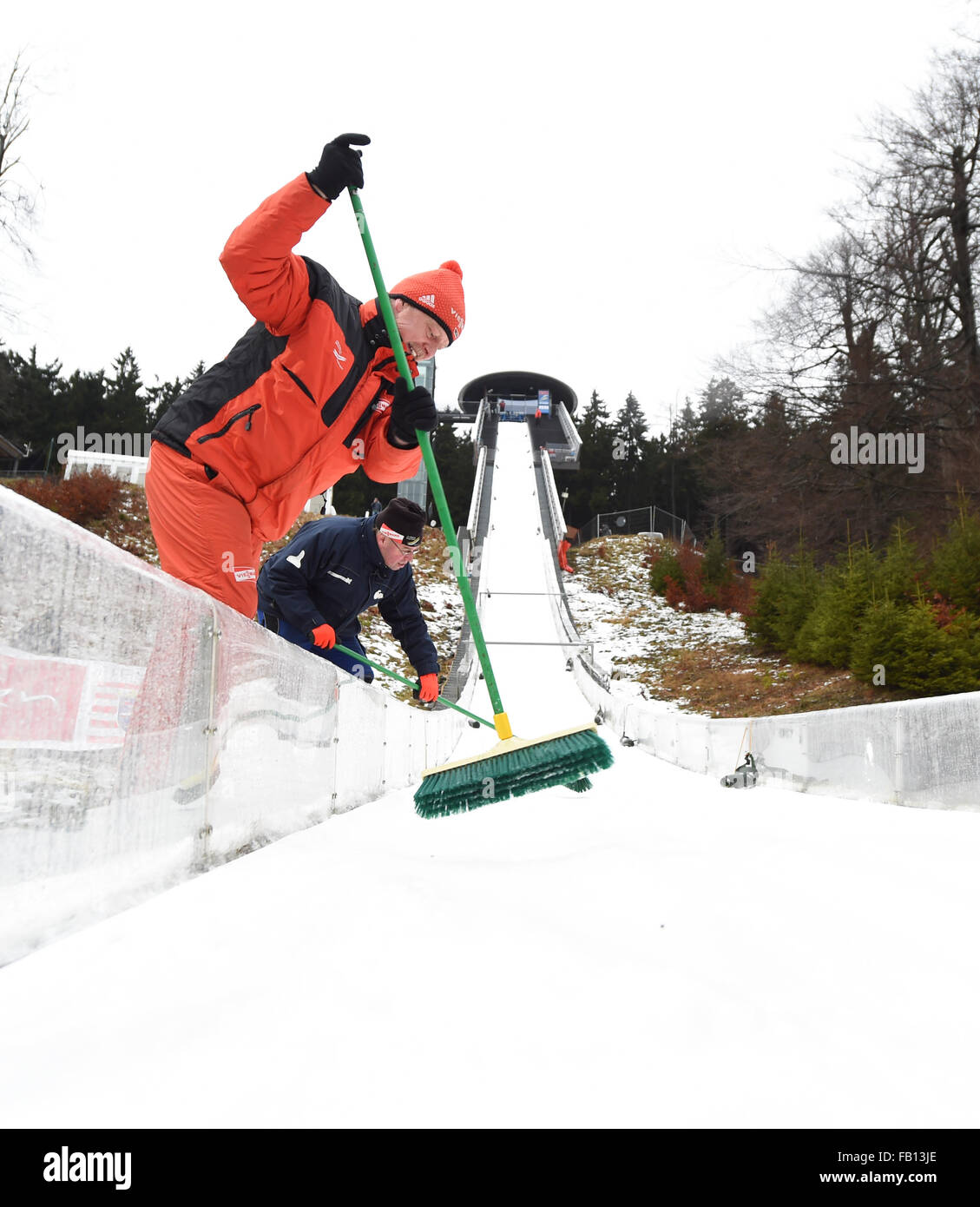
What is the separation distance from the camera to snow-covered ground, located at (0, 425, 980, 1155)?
0.81m

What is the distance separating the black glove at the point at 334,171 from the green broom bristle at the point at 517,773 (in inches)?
71.4

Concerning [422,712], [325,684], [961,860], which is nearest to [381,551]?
[325,684]

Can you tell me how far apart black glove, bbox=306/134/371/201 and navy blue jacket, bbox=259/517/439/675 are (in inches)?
70.4

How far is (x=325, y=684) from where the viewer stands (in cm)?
305

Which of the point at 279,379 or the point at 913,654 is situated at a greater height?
the point at 279,379

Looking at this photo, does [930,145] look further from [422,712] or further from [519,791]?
[519,791]

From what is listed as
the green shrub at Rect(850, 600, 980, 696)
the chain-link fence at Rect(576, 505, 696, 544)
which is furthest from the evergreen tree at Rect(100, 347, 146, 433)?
the green shrub at Rect(850, 600, 980, 696)

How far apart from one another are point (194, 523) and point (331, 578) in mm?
1543

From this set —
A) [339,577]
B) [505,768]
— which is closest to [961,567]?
[339,577]

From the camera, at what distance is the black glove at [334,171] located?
2.23 meters

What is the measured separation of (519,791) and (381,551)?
2021mm

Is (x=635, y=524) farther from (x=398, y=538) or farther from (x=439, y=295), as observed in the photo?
(x=439, y=295)

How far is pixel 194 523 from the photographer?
241cm

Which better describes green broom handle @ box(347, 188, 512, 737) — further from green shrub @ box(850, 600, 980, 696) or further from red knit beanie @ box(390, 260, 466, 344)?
green shrub @ box(850, 600, 980, 696)
